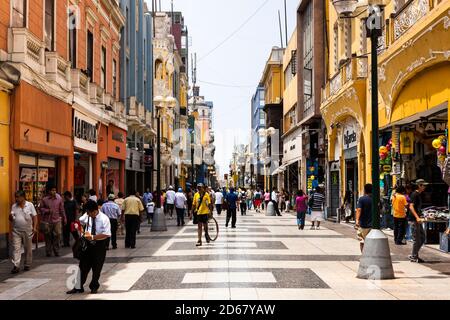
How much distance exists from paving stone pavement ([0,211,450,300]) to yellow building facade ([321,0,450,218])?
3609 mm

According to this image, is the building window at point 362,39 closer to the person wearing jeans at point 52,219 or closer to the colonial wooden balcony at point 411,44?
the colonial wooden balcony at point 411,44

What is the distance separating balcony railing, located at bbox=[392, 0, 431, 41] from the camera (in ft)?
54.9

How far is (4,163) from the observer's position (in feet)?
54.1

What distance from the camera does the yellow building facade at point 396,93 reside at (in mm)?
16655

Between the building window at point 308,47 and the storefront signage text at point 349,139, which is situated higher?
the building window at point 308,47

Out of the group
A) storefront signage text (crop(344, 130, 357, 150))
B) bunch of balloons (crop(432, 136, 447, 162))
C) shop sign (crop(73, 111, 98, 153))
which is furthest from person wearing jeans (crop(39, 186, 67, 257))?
storefront signage text (crop(344, 130, 357, 150))

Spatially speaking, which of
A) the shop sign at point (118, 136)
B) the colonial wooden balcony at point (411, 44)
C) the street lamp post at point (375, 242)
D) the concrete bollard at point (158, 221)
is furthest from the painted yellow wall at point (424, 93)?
the shop sign at point (118, 136)

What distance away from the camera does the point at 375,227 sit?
493 inches

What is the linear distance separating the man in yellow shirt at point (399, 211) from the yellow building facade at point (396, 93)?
2.36 meters

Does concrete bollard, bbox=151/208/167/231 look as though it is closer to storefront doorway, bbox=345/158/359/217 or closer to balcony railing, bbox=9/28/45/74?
balcony railing, bbox=9/28/45/74

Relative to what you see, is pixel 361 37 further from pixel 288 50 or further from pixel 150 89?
pixel 288 50

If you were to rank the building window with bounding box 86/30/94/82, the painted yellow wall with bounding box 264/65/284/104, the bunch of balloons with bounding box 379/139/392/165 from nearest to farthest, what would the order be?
the bunch of balloons with bounding box 379/139/392/165 → the building window with bounding box 86/30/94/82 → the painted yellow wall with bounding box 264/65/284/104
